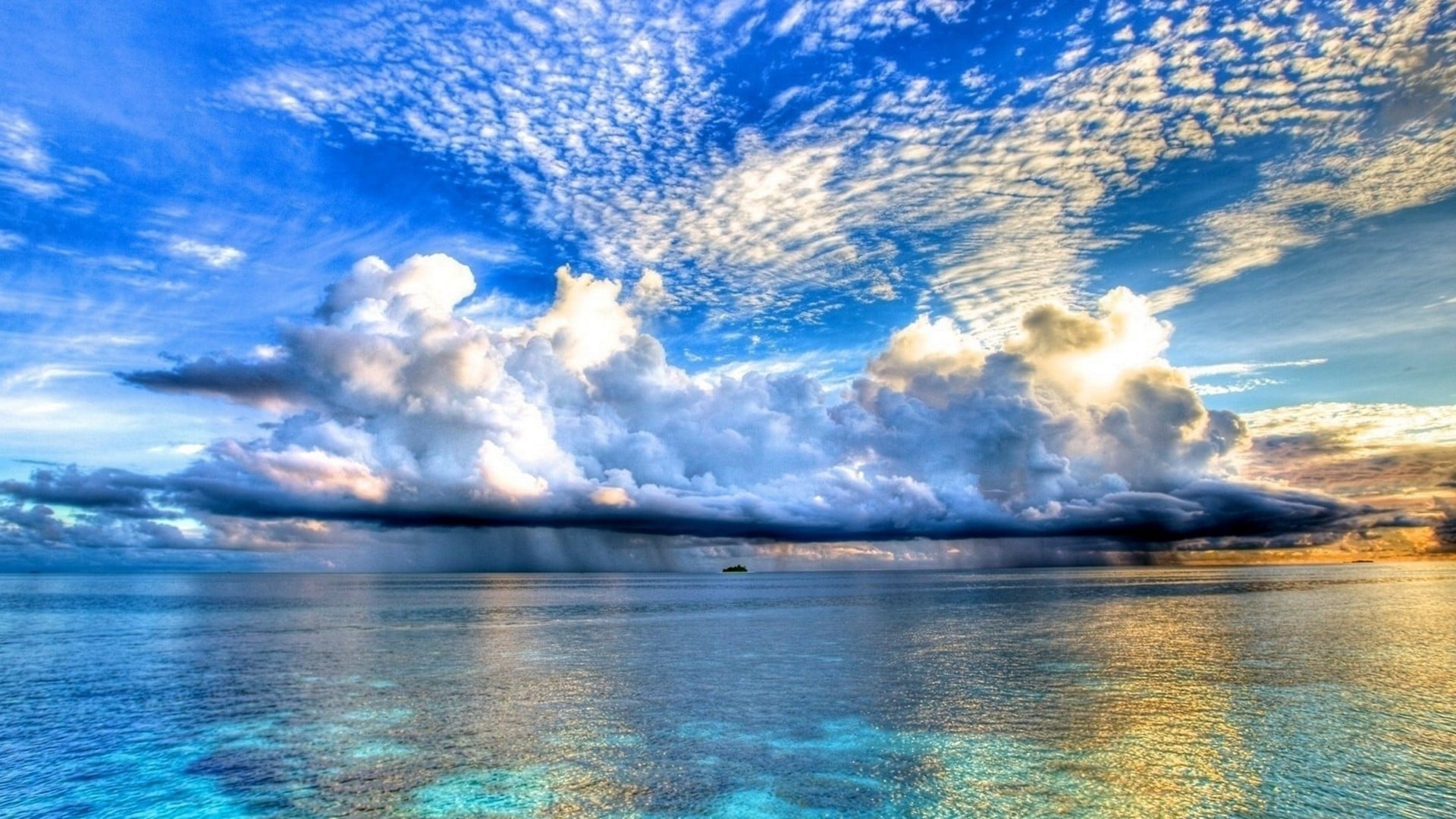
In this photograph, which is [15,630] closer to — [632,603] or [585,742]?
[632,603]

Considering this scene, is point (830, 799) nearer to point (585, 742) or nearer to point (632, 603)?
point (585, 742)

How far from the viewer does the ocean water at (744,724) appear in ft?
97.5

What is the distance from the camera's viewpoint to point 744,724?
4097 centimetres

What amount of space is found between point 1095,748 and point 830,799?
13.4 metres

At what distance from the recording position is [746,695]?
161 ft

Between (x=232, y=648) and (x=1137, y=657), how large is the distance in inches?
3154

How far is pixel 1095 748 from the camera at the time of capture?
35062mm

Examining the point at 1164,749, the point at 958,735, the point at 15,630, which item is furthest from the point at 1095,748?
the point at 15,630

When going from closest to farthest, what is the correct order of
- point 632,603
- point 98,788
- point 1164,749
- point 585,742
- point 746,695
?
point 98,788 < point 1164,749 < point 585,742 < point 746,695 < point 632,603

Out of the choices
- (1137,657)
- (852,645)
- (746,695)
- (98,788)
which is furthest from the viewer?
(852,645)

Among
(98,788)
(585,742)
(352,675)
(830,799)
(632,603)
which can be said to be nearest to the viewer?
(830,799)

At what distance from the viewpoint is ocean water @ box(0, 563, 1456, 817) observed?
29.7 metres

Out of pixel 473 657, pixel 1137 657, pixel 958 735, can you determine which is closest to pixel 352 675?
pixel 473 657

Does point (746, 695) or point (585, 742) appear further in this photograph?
point (746, 695)
